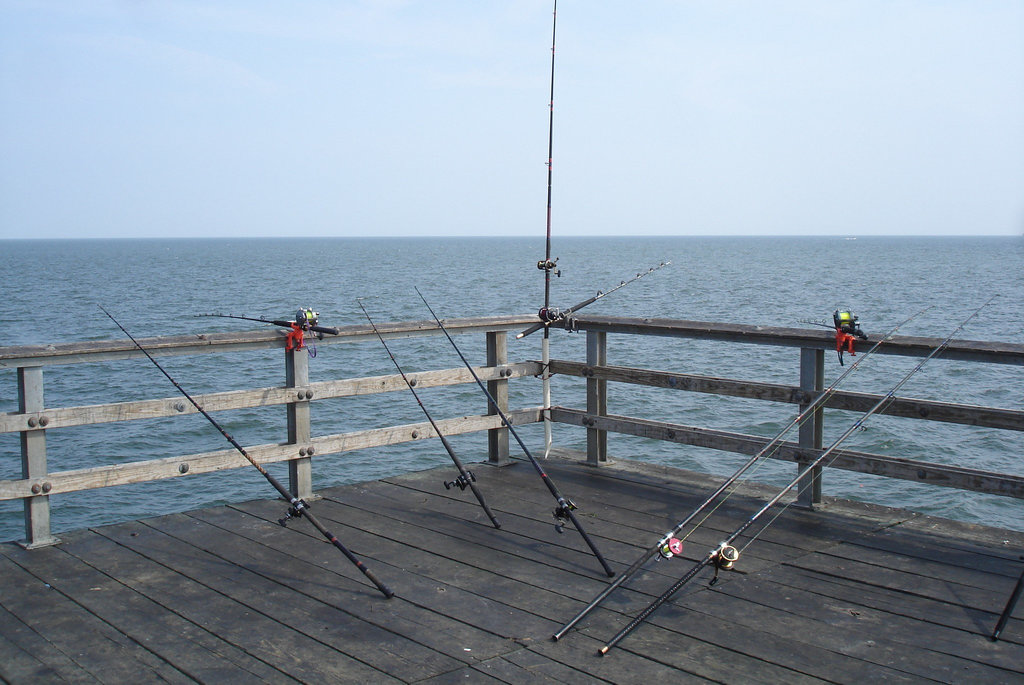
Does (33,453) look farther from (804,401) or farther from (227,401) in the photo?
(804,401)

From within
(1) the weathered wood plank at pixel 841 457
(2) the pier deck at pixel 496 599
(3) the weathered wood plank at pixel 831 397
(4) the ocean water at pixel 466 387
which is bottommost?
(4) the ocean water at pixel 466 387

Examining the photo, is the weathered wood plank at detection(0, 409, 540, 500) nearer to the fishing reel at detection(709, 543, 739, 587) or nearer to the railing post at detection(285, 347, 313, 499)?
the railing post at detection(285, 347, 313, 499)

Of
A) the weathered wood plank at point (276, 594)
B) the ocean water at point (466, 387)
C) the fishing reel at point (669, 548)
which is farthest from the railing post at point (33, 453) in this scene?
the ocean water at point (466, 387)

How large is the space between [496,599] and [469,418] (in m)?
2.04

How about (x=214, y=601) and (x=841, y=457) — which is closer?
(x=214, y=601)

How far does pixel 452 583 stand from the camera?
4066 millimetres

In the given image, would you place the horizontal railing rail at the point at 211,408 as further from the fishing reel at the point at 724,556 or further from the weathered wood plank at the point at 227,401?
the fishing reel at the point at 724,556

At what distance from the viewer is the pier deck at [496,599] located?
10.7ft

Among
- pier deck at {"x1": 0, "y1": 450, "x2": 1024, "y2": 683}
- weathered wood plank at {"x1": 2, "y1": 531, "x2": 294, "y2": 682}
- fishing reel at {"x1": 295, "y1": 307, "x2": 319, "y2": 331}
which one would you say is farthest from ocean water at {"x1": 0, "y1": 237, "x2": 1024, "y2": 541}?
weathered wood plank at {"x1": 2, "y1": 531, "x2": 294, "y2": 682}

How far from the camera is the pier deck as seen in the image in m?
3.26

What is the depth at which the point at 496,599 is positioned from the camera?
3.88m

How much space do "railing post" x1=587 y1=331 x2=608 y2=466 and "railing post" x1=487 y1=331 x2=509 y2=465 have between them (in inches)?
20.8

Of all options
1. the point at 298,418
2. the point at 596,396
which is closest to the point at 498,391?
the point at 596,396

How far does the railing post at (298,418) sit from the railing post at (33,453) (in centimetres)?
121
